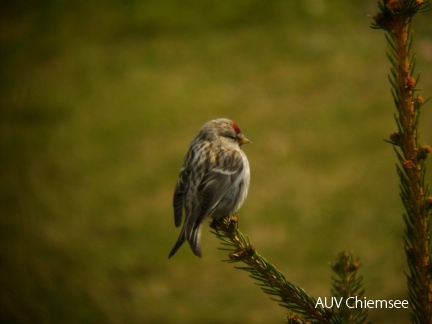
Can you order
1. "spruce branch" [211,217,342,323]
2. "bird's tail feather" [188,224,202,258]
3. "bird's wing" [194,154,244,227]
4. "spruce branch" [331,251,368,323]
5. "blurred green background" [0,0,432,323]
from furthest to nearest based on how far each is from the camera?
1. "blurred green background" [0,0,432,323]
2. "bird's wing" [194,154,244,227]
3. "bird's tail feather" [188,224,202,258]
4. "spruce branch" [331,251,368,323]
5. "spruce branch" [211,217,342,323]

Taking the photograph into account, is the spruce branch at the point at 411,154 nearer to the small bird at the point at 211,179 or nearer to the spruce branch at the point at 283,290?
the spruce branch at the point at 283,290

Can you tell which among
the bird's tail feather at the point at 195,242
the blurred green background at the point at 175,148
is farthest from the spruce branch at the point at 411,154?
the blurred green background at the point at 175,148

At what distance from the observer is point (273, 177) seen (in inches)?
217

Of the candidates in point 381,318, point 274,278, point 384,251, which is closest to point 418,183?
point 274,278

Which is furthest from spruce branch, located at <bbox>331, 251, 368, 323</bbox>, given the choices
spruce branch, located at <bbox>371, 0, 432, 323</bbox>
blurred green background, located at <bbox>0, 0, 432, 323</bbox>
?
blurred green background, located at <bbox>0, 0, 432, 323</bbox>

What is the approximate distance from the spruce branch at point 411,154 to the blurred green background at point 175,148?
1.62m

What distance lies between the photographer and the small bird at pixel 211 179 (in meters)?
2.35

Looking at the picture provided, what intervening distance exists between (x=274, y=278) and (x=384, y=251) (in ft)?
11.3

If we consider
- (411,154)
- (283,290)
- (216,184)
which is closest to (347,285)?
(283,290)

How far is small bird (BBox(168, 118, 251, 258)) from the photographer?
Result: 7.70 ft

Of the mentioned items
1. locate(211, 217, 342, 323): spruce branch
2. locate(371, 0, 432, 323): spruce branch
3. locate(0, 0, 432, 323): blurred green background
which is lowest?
locate(211, 217, 342, 323): spruce branch

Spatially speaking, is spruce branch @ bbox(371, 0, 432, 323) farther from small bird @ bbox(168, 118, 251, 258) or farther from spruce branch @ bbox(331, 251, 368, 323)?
small bird @ bbox(168, 118, 251, 258)

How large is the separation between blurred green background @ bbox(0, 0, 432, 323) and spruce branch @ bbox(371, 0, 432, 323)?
162 cm

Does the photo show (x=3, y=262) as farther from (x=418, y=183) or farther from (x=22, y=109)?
(x=418, y=183)
